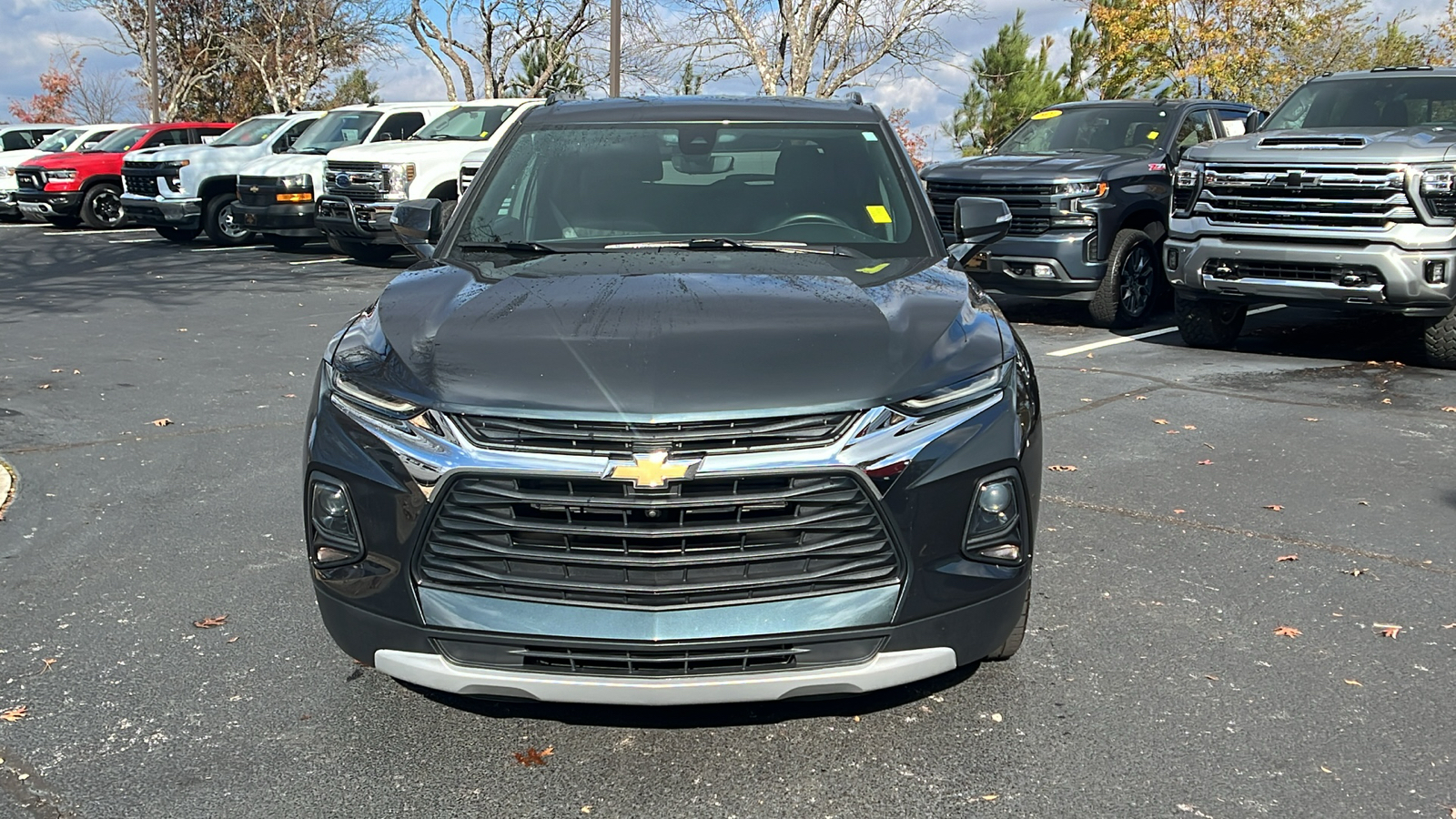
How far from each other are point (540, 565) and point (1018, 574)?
121 centimetres

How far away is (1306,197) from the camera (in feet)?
29.6

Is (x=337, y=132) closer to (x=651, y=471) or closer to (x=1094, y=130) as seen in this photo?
(x=1094, y=130)

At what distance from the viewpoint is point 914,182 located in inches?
186

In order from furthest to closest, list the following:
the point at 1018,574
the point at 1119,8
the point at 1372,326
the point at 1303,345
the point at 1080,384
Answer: the point at 1119,8
the point at 1372,326
the point at 1303,345
the point at 1080,384
the point at 1018,574

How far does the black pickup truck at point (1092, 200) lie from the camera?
1076 centimetres

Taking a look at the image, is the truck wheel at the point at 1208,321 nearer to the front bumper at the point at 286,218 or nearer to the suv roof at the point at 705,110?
the suv roof at the point at 705,110

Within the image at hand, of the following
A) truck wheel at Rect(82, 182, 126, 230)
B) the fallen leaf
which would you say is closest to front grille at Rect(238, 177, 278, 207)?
truck wheel at Rect(82, 182, 126, 230)

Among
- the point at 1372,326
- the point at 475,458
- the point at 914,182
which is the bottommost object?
the point at 1372,326

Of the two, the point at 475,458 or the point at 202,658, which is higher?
the point at 475,458

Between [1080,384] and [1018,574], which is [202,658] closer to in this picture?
[1018,574]

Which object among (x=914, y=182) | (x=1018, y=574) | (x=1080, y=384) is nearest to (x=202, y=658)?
(x=1018, y=574)

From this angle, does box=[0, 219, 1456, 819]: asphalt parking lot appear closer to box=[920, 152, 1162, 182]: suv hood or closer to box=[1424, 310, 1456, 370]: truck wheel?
box=[1424, 310, 1456, 370]: truck wheel

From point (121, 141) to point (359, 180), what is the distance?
11.1 meters

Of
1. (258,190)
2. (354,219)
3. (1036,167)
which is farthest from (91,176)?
(1036,167)
